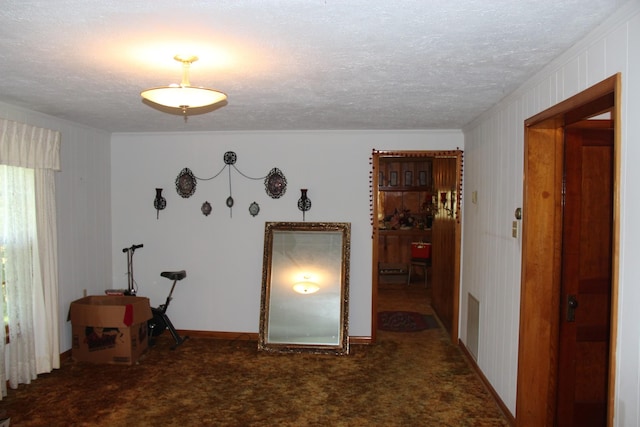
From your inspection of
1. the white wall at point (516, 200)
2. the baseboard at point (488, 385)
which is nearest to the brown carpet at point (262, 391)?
the baseboard at point (488, 385)

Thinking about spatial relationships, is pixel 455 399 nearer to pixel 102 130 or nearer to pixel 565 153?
pixel 565 153

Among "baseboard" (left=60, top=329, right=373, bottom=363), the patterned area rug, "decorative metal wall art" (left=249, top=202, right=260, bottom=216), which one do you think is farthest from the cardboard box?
the patterned area rug

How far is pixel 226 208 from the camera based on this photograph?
523 centimetres

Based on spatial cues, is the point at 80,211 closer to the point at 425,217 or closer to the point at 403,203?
the point at 403,203

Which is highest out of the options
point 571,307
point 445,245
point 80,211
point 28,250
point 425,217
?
point 80,211

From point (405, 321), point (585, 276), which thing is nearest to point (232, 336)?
point (405, 321)

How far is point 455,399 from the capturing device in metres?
3.73

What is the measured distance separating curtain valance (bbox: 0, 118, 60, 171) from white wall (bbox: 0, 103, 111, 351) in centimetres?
16

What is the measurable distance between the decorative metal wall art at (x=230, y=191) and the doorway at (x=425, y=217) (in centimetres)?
105

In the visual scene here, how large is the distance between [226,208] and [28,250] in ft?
6.47

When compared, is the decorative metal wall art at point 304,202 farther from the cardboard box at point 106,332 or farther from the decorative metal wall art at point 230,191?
the cardboard box at point 106,332

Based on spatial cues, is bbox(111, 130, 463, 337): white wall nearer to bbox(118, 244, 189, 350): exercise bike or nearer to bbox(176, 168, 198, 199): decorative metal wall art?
bbox(176, 168, 198, 199): decorative metal wall art

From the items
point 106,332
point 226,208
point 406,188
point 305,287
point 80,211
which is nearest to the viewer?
point 106,332

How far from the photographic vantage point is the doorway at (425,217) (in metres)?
5.00
